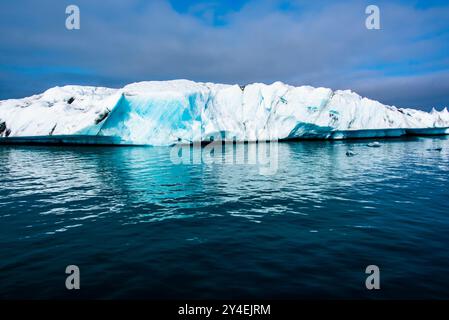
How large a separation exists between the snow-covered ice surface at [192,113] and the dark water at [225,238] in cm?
2464

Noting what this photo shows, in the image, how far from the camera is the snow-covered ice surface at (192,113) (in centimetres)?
3984

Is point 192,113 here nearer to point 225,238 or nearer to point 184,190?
point 184,190

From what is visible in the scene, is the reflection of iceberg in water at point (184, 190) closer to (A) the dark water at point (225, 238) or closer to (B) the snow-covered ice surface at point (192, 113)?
(A) the dark water at point (225, 238)

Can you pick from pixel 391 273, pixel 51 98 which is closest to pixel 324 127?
pixel 51 98

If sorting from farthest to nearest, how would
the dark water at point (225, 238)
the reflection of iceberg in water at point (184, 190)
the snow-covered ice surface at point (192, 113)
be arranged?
the snow-covered ice surface at point (192, 113) < the reflection of iceberg in water at point (184, 190) < the dark water at point (225, 238)

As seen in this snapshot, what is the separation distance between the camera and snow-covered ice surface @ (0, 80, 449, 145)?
39.8 metres

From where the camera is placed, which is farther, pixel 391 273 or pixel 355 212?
pixel 355 212

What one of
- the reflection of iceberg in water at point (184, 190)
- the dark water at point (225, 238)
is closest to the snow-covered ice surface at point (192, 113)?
the reflection of iceberg in water at point (184, 190)

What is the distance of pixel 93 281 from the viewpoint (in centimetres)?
608

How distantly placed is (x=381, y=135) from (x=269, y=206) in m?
62.3

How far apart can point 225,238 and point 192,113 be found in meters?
36.8

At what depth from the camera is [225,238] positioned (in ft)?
27.8
